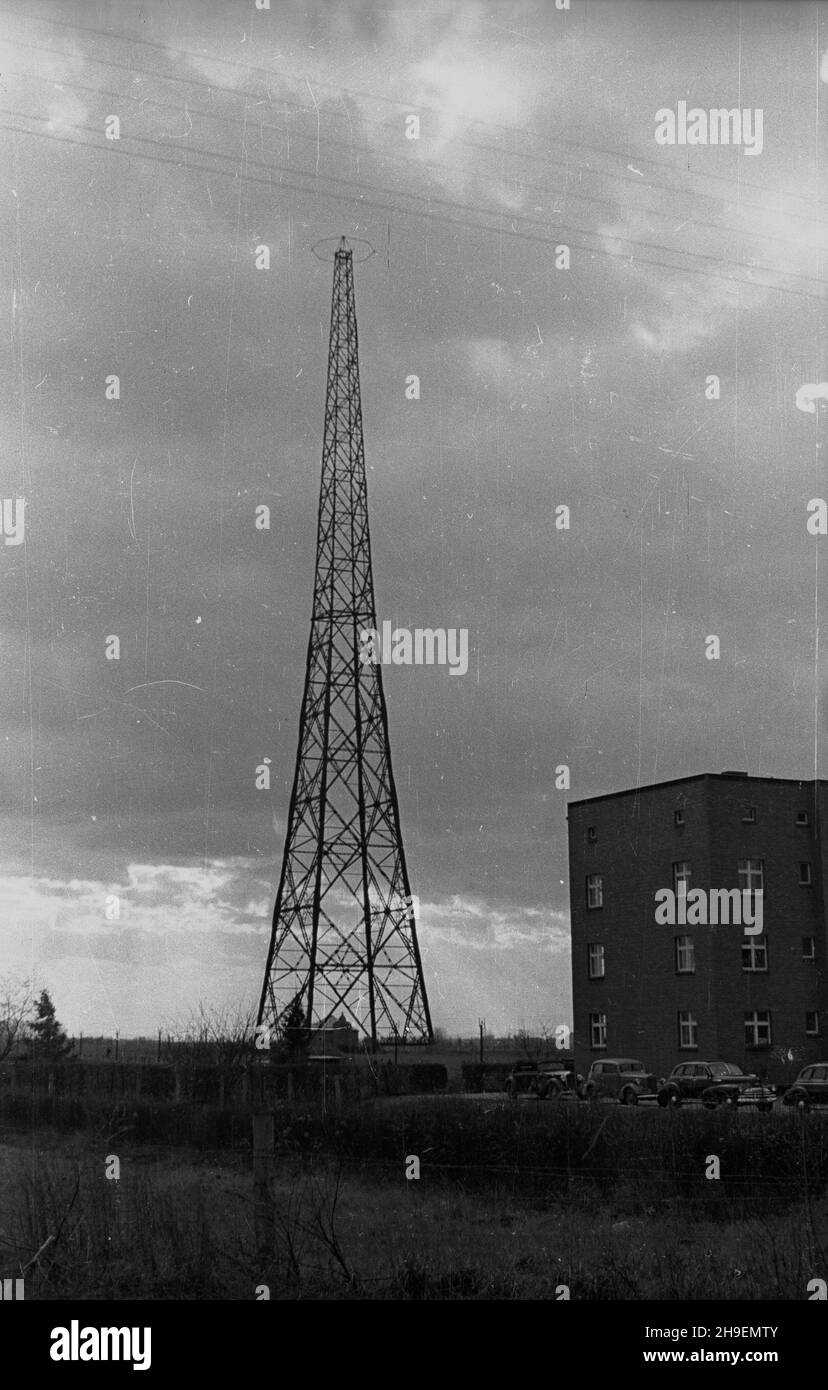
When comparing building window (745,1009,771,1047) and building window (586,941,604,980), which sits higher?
building window (586,941,604,980)

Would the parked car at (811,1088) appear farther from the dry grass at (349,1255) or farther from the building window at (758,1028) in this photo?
the dry grass at (349,1255)

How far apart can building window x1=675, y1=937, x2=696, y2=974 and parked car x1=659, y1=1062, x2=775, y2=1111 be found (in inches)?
286

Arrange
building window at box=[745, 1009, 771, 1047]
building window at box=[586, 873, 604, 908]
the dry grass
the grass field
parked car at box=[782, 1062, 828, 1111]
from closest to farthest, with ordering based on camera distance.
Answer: the dry grass
the grass field
parked car at box=[782, 1062, 828, 1111]
building window at box=[745, 1009, 771, 1047]
building window at box=[586, 873, 604, 908]

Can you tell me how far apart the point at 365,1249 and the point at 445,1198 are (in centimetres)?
683

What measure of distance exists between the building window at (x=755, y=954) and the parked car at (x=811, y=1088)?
335 inches

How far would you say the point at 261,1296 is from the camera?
10828mm

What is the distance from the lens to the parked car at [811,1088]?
117ft

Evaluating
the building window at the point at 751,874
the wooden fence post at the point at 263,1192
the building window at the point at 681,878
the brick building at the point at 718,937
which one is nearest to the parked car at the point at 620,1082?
the brick building at the point at 718,937

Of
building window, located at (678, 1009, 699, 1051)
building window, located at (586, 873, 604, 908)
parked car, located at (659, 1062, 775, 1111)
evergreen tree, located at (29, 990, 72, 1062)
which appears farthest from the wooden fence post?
building window, located at (586, 873, 604, 908)

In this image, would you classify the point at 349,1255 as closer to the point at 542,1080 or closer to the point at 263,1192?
the point at 263,1192

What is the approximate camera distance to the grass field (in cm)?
1159
